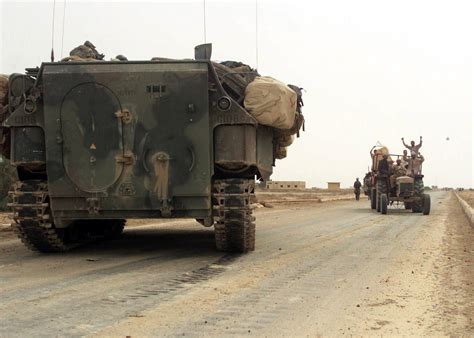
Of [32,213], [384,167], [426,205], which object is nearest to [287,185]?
[384,167]

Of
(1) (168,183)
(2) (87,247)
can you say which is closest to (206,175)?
(1) (168,183)

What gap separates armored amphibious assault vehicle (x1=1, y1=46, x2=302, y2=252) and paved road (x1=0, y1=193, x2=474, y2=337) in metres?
0.79

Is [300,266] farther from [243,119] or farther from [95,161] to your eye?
[95,161]

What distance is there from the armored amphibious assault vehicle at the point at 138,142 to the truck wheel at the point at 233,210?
0.01m

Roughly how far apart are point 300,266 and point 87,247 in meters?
4.21

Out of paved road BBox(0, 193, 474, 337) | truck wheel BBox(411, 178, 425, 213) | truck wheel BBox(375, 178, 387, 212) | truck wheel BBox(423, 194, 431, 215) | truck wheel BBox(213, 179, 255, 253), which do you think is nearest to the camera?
paved road BBox(0, 193, 474, 337)

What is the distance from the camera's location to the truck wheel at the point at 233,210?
798 centimetres

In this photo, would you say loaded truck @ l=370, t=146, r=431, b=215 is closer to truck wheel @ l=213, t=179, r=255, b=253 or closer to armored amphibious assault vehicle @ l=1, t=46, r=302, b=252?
truck wheel @ l=213, t=179, r=255, b=253

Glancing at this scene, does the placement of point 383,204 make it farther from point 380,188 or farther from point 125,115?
point 125,115

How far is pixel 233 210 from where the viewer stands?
796 centimetres

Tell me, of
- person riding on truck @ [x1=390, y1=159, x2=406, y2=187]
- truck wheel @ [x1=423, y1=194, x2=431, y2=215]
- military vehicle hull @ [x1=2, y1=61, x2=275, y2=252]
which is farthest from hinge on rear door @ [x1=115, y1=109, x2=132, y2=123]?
person riding on truck @ [x1=390, y1=159, x2=406, y2=187]

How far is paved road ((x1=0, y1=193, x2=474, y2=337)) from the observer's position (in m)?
4.50

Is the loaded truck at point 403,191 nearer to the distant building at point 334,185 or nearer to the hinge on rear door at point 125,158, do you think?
the hinge on rear door at point 125,158

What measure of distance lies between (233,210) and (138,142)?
5.57 feet
